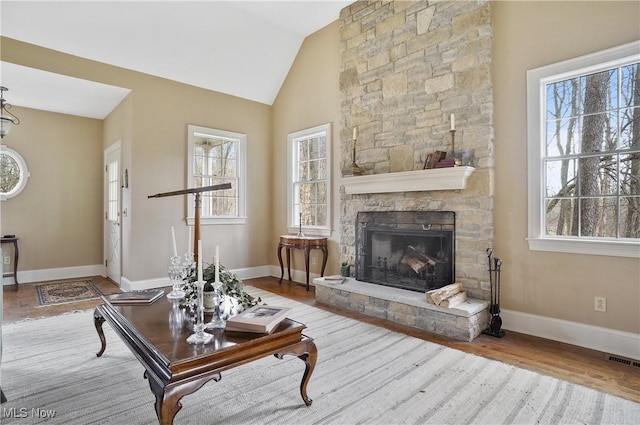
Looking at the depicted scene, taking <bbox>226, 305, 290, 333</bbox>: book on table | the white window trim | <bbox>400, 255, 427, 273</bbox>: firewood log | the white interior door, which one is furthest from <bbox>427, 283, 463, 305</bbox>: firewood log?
the white window trim

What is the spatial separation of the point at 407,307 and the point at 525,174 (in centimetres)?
169

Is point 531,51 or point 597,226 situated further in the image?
point 531,51

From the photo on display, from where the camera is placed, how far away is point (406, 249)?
404 cm

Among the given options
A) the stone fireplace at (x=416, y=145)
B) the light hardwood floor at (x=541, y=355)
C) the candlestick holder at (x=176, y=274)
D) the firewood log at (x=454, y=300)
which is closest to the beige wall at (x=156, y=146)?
the light hardwood floor at (x=541, y=355)

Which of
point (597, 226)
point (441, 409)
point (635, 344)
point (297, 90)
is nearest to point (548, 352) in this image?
point (635, 344)

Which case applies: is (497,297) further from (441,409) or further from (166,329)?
(166,329)

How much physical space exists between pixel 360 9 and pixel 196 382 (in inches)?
187

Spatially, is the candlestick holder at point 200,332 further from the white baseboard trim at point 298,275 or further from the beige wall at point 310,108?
the white baseboard trim at point 298,275

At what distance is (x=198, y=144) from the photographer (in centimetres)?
548

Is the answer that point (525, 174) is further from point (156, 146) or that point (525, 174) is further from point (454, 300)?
point (156, 146)

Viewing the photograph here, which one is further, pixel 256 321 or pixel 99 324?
pixel 99 324

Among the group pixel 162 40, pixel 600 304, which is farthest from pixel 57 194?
pixel 600 304

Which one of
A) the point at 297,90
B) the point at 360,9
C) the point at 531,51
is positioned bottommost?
the point at 531,51

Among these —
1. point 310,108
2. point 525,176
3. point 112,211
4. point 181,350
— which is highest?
point 310,108
